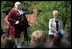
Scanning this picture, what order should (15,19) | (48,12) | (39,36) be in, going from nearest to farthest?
(39,36)
(15,19)
(48,12)

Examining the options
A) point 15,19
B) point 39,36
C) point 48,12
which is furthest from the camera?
point 48,12

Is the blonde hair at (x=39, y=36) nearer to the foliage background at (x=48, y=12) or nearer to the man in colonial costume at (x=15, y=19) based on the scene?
→ the man in colonial costume at (x=15, y=19)

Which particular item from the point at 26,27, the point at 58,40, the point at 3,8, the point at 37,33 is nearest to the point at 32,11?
the point at 3,8

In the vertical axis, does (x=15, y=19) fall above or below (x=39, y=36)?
above

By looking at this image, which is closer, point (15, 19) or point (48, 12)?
point (15, 19)

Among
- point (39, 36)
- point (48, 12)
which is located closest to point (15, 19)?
point (39, 36)

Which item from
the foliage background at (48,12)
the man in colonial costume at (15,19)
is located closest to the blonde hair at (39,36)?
the man in colonial costume at (15,19)

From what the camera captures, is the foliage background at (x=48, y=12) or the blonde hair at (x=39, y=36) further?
the foliage background at (x=48, y=12)

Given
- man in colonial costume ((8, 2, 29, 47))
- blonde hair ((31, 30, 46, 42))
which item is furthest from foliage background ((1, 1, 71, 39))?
blonde hair ((31, 30, 46, 42))

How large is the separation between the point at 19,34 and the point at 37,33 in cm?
279

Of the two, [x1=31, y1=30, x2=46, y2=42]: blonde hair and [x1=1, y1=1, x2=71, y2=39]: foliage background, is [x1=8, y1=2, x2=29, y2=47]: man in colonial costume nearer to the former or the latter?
[x1=1, y1=1, x2=71, y2=39]: foliage background

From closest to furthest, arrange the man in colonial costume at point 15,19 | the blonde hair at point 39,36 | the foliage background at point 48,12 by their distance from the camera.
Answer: the blonde hair at point 39,36, the man in colonial costume at point 15,19, the foliage background at point 48,12

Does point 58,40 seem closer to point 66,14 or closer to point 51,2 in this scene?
point 66,14

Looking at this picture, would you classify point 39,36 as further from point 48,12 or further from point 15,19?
point 48,12
